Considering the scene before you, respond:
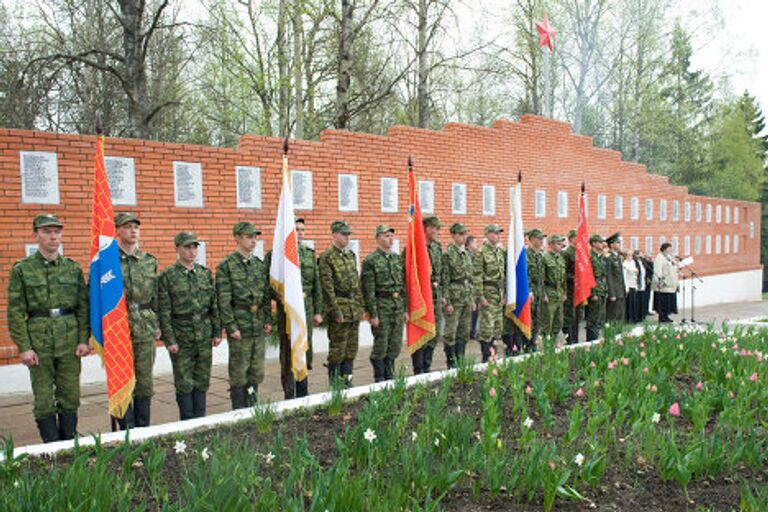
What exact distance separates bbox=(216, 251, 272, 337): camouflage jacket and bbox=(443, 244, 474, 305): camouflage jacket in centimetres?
274

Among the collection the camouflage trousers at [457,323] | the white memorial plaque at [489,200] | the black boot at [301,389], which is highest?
the white memorial plaque at [489,200]

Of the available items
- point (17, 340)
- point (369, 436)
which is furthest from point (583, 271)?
point (17, 340)

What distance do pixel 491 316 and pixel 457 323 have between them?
55cm

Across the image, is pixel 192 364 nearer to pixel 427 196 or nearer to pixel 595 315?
pixel 427 196

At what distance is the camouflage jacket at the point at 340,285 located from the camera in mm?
6289

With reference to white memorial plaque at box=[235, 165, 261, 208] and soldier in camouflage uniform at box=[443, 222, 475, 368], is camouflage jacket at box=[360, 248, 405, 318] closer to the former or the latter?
soldier in camouflage uniform at box=[443, 222, 475, 368]

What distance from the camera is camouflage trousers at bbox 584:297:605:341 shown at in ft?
31.9

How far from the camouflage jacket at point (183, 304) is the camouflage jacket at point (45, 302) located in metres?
0.62

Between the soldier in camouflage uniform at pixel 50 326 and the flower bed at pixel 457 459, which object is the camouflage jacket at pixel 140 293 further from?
the flower bed at pixel 457 459

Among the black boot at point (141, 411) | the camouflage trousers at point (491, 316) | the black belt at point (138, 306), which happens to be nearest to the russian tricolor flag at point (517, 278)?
the camouflage trousers at point (491, 316)

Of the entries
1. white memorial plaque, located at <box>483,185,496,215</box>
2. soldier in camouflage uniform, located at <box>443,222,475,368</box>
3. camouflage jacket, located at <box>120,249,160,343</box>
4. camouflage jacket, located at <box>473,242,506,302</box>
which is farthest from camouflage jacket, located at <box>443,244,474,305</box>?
white memorial plaque, located at <box>483,185,496,215</box>

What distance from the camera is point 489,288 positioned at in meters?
8.12

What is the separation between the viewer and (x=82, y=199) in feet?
23.1

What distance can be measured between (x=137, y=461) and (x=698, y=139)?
37529 millimetres
